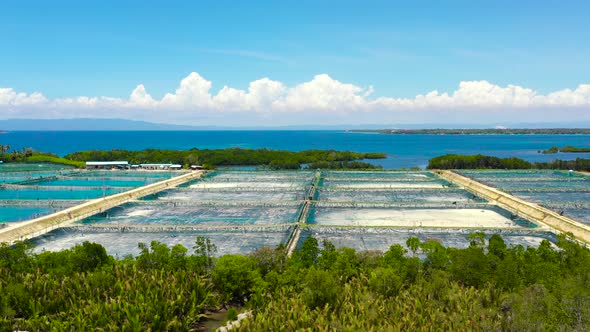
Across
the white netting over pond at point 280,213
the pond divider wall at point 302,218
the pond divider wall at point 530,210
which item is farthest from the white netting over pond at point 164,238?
the pond divider wall at point 530,210

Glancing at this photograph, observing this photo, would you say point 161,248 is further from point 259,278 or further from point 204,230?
point 204,230

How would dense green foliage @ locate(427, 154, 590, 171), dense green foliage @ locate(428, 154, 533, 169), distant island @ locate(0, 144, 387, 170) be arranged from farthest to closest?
distant island @ locate(0, 144, 387, 170) → dense green foliage @ locate(428, 154, 533, 169) → dense green foliage @ locate(427, 154, 590, 171)

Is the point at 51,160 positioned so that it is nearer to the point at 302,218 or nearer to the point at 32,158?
the point at 32,158

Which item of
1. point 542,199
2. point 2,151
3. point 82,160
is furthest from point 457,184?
point 2,151

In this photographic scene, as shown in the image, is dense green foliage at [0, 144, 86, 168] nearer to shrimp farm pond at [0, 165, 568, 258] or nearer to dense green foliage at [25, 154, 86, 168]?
dense green foliage at [25, 154, 86, 168]

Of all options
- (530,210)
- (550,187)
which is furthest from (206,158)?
(530,210)

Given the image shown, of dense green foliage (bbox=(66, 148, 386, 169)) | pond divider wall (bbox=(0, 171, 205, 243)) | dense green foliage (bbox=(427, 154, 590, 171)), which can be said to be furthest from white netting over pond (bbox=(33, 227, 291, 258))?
dense green foliage (bbox=(427, 154, 590, 171))
